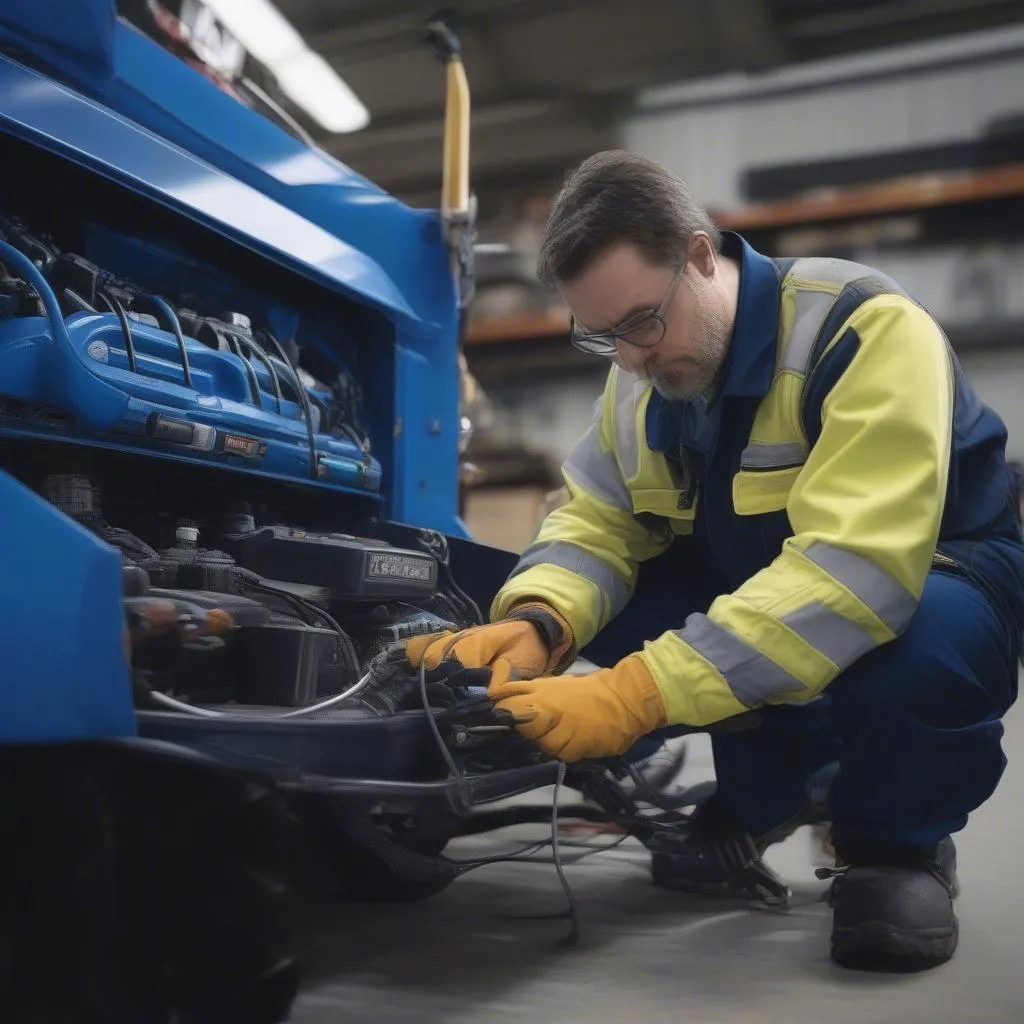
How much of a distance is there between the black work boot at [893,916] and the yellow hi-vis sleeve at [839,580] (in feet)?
0.71

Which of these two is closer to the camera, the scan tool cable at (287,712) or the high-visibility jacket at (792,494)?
the scan tool cable at (287,712)

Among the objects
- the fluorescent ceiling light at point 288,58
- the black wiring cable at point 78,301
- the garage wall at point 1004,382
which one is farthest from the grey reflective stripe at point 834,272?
the garage wall at point 1004,382

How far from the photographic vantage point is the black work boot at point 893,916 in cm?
109

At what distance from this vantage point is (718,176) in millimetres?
5273

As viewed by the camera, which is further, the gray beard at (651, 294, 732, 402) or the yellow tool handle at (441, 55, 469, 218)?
the yellow tool handle at (441, 55, 469, 218)

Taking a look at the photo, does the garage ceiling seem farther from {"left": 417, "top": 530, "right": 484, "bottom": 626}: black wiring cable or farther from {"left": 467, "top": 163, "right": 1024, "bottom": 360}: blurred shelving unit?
{"left": 417, "top": 530, "right": 484, "bottom": 626}: black wiring cable

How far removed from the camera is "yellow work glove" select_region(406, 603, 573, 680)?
1196 mm

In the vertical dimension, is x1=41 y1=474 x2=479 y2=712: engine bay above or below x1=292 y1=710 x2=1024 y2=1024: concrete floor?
above

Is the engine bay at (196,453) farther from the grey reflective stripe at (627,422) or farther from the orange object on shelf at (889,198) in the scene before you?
the orange object on shelf at (889,198)

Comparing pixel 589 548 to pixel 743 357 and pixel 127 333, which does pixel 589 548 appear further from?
pixel 127 333

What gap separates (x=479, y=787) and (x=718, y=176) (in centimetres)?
479

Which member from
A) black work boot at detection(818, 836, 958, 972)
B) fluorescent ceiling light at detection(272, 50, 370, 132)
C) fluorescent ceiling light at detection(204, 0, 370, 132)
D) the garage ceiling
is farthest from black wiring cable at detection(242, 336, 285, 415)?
the garage ceiling

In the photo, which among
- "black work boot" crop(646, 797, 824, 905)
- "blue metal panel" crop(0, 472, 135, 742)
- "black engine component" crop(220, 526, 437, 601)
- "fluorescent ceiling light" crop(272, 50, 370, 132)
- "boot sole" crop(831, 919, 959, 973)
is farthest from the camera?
"fluorescent ceiling light" crop(272, 50, 370, 132)

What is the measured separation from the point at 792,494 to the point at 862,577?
0.13m
